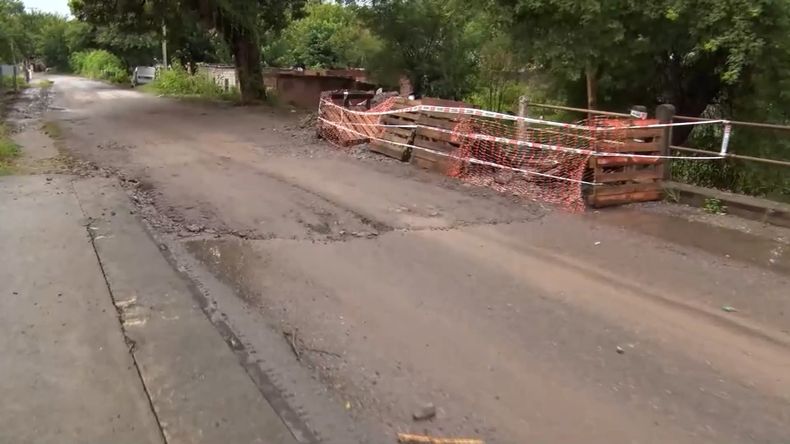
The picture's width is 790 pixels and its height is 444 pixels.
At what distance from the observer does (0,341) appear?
4539 mm

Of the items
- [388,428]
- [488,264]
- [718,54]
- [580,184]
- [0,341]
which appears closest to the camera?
[388,428]

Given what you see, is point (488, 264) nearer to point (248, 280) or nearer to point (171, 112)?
point (248, 280)

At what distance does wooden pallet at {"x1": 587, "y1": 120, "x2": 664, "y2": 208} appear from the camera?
8.99 m

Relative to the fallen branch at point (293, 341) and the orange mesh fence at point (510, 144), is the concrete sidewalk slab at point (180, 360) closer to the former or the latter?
the fallen branch at point (293, 341)

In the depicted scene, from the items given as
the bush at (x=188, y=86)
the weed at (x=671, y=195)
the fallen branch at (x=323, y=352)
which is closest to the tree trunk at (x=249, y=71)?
the bush at (x=188, y=86)

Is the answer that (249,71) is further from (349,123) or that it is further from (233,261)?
(233,261)

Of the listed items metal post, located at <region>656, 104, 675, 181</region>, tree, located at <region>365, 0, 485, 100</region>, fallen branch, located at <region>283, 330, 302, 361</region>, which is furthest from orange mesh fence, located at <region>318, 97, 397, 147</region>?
fallen branch, located at <region>283, 330, 302, 361</region>

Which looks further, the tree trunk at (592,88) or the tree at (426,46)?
the tree at (426,46)

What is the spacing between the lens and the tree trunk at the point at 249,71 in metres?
25.1

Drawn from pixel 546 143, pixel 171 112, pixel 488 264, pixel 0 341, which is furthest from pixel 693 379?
pixel 171 112

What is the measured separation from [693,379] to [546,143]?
6534 mm

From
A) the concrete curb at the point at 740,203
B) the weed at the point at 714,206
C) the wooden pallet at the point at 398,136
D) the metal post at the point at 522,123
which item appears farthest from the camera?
the wooden pallet at the point at 398,136

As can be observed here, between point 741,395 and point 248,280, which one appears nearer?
point 741,395

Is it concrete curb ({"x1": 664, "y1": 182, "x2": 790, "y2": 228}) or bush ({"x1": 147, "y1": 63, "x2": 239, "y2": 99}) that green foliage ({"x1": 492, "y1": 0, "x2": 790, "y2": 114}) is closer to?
concrete curb ({"x1": 664, "y1": 182, "x2": 790, "y2": 228})
